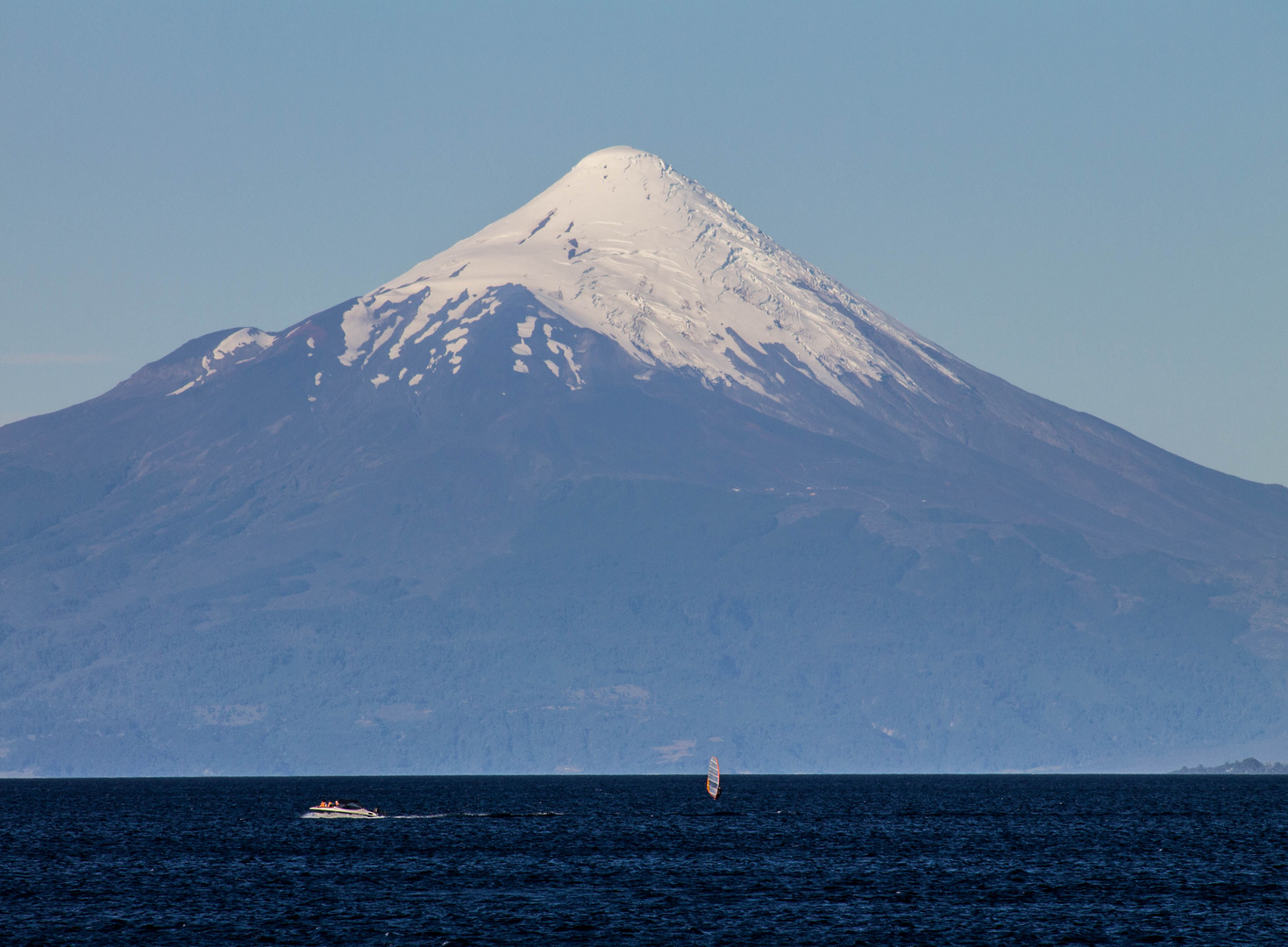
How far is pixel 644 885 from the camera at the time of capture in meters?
116

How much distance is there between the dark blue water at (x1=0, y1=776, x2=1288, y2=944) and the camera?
311 feet

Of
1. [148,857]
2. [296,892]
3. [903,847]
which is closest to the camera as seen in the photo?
[296,892]

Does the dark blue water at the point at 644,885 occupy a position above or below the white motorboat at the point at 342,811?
below

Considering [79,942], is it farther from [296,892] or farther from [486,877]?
[486,877]

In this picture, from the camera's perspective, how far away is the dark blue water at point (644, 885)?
94938mm

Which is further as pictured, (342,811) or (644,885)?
(342,811)

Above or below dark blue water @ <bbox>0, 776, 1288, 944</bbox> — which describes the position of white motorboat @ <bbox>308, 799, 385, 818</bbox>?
above

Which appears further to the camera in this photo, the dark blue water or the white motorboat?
the white motorboat

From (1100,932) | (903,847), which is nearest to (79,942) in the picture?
(1100,932)

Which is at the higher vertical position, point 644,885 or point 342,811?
point 342,811

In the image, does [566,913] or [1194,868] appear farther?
[1194,868]

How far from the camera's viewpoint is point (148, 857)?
5364 inches

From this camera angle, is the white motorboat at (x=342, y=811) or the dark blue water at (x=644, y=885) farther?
the white motorboat at (x=342, y=811)

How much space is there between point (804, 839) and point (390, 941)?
69.0 m
